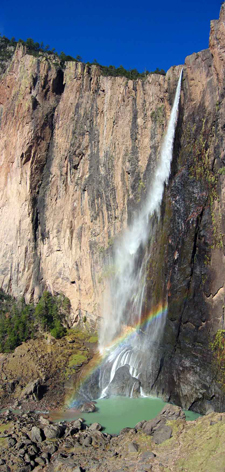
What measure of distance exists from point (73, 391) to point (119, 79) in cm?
1785

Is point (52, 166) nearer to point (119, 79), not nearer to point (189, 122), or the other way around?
point (119, 79)

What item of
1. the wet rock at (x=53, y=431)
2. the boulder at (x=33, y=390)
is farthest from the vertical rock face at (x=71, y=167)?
the wet rock at (x=53, y=431)

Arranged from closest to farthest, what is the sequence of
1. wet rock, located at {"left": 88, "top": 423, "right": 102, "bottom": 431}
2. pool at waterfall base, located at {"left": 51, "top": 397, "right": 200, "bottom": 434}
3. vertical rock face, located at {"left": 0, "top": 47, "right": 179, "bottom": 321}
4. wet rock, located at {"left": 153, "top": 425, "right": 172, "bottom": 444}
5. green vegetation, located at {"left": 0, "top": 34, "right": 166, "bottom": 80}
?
wet rock, located at {"left": 153, "top": 425, "right": 172, "bottom": 444}
wet rock, located at {"left": 88, "top": 423, "right": 102, "bottom": 431}
pool at waterfall base, located at {"left": 51, "top": 397, "right": 200, "bottom": 434}
vertical rock face, located at {"left": 0, "top": 47, "right": 179, "bottom": 321}
green vegetation, located at {"left": 0, "top": 34, "right": 166, "bottom": 80}

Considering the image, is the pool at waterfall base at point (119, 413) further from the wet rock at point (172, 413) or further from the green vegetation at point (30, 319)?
the green vegetation at point (30, 319)

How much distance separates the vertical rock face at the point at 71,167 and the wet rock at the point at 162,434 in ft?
38.7

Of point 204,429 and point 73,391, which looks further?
point 73,391

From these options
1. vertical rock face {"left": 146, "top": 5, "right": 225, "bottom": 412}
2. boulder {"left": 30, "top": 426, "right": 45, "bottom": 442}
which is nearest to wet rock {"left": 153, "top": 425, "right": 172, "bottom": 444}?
vertical rock face {"left": 146, "top": 5, "right": 225, "bottom": 412}

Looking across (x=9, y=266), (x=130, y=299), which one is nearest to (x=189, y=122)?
(x=130, y=299)

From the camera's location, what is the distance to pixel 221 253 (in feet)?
49.8

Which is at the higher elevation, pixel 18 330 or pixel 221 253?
pixel 221 253

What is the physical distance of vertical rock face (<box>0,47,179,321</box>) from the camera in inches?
861

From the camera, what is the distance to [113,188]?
2292 cm

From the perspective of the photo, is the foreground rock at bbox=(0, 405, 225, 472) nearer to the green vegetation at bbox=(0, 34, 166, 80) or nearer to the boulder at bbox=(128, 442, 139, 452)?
the boulder at bbox=(128, 442, 139, 452)

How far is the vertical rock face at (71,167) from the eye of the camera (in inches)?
861
